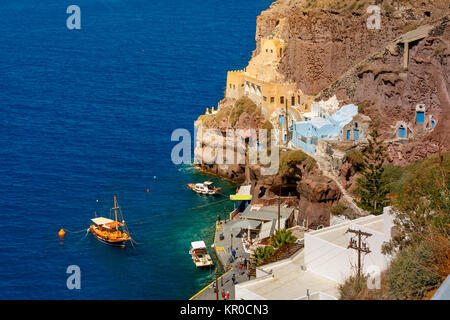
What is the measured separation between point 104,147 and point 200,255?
48244 mm

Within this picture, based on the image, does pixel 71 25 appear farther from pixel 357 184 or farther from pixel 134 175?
pixel 357 184

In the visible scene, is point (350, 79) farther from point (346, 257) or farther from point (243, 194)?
point (346, 257)

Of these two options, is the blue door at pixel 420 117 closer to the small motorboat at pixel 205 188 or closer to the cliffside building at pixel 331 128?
the cliffside building at pixel 331 128

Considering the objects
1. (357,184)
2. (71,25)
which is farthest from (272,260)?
(71,25)

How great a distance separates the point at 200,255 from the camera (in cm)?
7600

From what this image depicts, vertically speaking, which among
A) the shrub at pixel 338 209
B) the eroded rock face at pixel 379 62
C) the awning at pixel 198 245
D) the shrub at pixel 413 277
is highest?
the eroded rock face at pixel 379 62

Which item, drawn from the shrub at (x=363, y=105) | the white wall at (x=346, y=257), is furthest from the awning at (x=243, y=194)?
the white wall at (x=346, y=257)

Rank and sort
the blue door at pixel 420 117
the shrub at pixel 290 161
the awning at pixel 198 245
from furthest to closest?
the shrub at pixel 290 161, the blue door at pixel 420 117, the awning at pixel 198 245

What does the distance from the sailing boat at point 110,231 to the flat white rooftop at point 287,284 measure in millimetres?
33327

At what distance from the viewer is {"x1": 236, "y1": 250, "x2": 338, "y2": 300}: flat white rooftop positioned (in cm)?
4697

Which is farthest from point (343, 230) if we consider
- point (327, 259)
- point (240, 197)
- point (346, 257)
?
point (240, 197)

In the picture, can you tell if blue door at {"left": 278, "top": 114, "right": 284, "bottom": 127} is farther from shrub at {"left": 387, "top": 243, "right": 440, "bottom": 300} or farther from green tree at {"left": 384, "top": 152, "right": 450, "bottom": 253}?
shrub at {"left": 387, "top": 243, "right": 440, "bottom": 300}

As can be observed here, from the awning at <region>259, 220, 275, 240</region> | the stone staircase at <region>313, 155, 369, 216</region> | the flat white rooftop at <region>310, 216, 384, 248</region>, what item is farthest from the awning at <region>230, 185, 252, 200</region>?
the flat white rooftop at <region>310, 216, 384, 248</region>

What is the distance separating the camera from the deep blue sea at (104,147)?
7638cm
